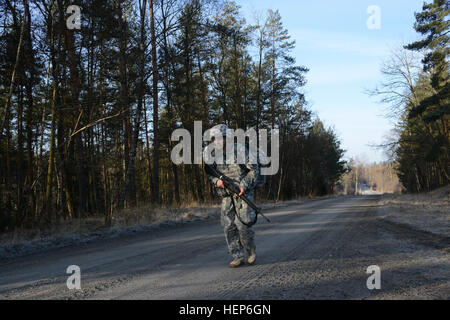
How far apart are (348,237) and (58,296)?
599cm

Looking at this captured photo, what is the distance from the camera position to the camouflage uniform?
5.02m

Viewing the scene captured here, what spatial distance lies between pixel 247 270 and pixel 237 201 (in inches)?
39.9

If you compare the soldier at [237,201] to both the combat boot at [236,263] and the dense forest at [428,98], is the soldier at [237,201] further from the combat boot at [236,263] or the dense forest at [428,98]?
the dense forest at [428,98]

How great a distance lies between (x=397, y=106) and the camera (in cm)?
2884

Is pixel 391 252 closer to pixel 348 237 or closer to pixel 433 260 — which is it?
pixel 433 260

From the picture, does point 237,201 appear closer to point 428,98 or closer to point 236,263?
point 236,263

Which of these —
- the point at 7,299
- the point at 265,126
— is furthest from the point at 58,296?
the point at 265,126

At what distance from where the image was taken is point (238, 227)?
5039mm

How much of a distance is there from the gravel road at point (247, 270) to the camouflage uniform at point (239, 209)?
37cm

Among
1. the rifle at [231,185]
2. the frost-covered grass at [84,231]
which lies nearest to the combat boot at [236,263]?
the rifle at [231,185]

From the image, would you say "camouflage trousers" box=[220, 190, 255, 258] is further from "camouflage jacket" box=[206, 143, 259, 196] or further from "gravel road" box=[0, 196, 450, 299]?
"gravel road" box=[0, 196, 450, 299]

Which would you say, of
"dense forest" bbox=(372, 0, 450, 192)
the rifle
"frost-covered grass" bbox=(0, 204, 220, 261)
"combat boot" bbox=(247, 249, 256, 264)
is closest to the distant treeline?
"dense forest" bbox=(372, 0, 450, 192)

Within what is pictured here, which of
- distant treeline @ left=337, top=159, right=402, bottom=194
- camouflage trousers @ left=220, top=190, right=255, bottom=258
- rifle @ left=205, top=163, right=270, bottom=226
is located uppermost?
rifle @ left=205, top=163, right=270, bottom=226

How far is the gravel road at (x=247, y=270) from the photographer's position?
11.9ft
